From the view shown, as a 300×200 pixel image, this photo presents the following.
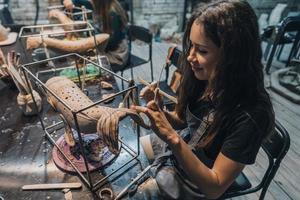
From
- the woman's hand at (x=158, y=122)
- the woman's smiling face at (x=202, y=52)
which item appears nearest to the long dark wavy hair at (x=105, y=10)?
the woman's smiling face at (x=202, y=52)

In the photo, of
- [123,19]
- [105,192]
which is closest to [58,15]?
[123,19]

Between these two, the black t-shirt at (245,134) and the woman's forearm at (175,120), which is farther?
the woman's forearm at (175,120)

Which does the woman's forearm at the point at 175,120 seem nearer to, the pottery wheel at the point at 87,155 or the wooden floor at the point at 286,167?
the pottery wheel at the point at 87,155

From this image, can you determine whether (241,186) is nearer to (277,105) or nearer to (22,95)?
(22,95)

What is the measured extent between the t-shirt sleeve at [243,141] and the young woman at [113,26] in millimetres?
1513

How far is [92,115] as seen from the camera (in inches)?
28.1

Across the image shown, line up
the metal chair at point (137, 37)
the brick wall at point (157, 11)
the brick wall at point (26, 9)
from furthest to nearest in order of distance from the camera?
the brick wall at point (157, 11) → the brick wall at point (26, 9) → the metal chair at point (137, 37)

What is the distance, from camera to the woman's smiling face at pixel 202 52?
744 millimetres

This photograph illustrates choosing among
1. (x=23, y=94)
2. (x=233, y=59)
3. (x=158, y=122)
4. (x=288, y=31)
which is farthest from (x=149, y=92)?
(x=288, y=31)

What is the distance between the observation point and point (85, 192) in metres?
0.78

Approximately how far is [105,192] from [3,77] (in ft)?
3.15

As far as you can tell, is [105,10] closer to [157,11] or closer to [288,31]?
[288,31]

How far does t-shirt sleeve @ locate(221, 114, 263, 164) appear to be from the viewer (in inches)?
29.3

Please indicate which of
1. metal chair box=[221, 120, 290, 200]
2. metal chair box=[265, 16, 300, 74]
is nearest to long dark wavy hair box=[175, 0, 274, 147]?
metal chair box=[221, 120, 290, 200]
